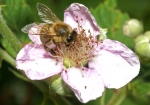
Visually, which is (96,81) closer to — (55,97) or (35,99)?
(55,97)

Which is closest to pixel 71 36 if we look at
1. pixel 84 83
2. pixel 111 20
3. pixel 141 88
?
pixel 84 83

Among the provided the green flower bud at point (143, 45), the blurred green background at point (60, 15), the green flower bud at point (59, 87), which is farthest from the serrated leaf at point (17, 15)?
the green flower bud at point (143, 45)

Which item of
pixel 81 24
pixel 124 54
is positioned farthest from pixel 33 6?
pixel 124 54

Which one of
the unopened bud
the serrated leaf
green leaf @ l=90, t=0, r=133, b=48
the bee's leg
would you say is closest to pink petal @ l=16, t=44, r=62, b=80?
the bee's leg

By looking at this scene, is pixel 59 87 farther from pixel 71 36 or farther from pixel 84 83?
pixel 71 36

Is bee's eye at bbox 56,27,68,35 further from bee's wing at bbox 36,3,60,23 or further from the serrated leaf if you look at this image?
the serrated leaf

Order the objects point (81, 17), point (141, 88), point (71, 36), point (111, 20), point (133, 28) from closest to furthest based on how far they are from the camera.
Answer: point (71, 36) < point (81, 17) < point (141, 88) < point (133, 28) < point (111, 20)
